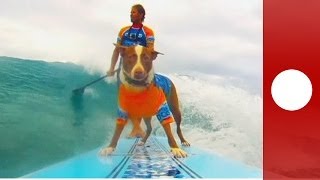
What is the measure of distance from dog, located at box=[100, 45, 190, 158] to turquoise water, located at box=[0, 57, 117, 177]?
0.05 metres

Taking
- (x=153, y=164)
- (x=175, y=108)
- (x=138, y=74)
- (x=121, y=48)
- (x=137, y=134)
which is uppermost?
(x=121, y=48)

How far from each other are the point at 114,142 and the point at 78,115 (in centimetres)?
19

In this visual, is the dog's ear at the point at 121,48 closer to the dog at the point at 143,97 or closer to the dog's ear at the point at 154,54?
the dog at the point at 143,97

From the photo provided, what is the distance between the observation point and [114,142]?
2.18 metres

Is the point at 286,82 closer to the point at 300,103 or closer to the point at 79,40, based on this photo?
the point at 300,103

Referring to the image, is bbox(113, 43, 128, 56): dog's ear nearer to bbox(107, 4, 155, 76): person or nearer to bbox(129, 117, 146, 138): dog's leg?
bbox(107, 4, 155, 76): person

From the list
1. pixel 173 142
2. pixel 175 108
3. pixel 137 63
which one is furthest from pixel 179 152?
pixel 137 63

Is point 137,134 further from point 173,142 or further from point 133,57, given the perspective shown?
point 133,57

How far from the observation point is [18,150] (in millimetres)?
2096

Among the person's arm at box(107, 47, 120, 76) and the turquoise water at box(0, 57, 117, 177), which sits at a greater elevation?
the person's arm at box(107, 47, 120, 76)

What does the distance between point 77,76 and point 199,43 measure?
537 millimetres

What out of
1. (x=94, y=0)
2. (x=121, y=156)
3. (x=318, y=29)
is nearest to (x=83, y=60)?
(x=94, y=0)

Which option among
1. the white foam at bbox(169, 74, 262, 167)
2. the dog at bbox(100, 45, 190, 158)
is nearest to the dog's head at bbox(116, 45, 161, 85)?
the dog at bbox(100, 45, 190, 158)

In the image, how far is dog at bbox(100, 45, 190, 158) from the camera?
2.17m
